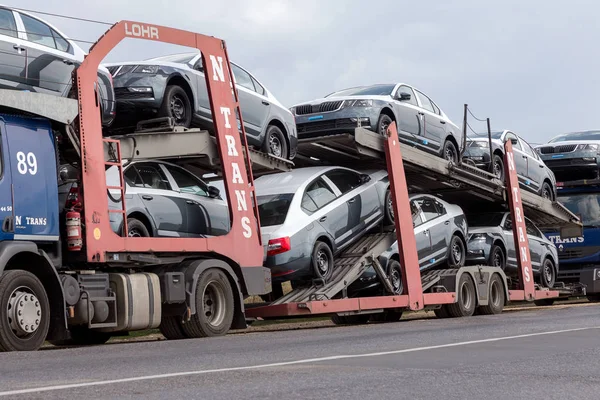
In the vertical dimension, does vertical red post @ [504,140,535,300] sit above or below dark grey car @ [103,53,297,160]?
below

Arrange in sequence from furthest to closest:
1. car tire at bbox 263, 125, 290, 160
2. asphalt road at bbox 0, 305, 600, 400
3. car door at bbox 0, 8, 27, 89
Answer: car tire at bbox 263, 125, 290, 160 < car door at bbox 0, 8, 27, 89 < asphalt road at bbox 0, 305, 600, 400

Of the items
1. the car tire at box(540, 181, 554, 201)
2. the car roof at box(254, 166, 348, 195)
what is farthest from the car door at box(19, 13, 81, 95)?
the car tire at box(540, 181, 554, 201)

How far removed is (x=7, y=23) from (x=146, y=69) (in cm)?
217

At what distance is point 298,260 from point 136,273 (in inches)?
112

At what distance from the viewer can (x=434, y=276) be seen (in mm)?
16672

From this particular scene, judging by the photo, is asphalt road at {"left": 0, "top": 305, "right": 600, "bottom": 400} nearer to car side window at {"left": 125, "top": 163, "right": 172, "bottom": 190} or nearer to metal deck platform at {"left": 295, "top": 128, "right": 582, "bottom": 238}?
car side window at {"left": 125, "top": 163, "right": 172, "bottom": 190}

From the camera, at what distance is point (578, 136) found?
2523 centimetres

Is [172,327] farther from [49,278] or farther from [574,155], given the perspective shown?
[574,155]

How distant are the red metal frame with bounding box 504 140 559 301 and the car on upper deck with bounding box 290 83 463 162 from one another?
55.3 inches

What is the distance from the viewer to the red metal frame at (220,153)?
10.7 metres

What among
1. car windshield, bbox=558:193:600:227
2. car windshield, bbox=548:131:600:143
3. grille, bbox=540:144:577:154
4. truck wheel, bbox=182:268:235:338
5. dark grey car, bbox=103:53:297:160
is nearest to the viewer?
truck wheel, bbox=182:268:235:338

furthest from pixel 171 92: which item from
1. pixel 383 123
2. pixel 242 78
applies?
pixel 383 123

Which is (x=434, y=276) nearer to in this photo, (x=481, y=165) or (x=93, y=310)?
(x=481, y=165)

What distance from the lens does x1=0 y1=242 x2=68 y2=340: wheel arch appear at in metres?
10.0
